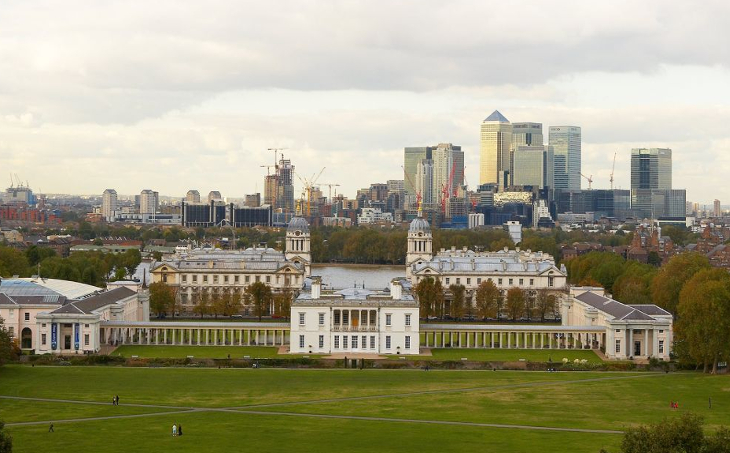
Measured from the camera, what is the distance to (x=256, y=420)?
63219 millimetres

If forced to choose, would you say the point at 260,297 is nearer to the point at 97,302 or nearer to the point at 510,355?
the point at 97,302

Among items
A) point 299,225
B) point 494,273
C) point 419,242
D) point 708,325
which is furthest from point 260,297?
point 708,325

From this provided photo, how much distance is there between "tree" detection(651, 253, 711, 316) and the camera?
→ 11256 centimetres

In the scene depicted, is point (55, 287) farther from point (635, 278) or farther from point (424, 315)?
point (635, 278)

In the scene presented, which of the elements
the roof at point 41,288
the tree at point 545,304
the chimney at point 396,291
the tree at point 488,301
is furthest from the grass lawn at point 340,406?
the tree at point 545,304

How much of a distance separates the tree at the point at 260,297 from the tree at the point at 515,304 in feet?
77.6

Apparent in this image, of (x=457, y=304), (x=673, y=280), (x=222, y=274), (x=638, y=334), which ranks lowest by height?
(x=457, y=304)

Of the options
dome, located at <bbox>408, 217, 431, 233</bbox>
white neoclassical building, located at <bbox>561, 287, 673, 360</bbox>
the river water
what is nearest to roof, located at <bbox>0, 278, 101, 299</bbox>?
white neoclassical building, located at <bbox>561, 287, 673, 360</bbox>

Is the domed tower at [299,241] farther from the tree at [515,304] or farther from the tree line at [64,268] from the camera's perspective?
the tree at [515,304]

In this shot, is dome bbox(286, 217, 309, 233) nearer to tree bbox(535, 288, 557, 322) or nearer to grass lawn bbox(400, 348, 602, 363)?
tree bbox(535, 288, 557, 322)

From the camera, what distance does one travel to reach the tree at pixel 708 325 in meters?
80.4

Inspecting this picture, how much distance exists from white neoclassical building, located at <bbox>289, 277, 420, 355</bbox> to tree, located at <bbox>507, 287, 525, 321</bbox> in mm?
27679

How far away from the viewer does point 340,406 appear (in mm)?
67312

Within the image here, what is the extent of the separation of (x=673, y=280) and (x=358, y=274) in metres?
67.8
